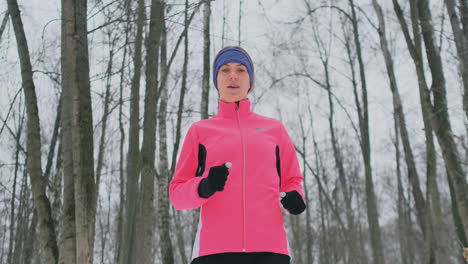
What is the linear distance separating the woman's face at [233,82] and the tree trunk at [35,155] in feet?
8.89

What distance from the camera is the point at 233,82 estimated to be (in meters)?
2.27

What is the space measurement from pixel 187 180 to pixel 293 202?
1.72 ft

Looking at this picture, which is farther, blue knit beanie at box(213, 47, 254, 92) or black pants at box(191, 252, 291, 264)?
blue knit beanie at box(213, 47, 254, 92)

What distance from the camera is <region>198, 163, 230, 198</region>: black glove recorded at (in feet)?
5.67

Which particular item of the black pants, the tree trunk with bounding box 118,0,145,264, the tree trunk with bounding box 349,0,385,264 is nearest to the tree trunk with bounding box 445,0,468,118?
the tree trunk with bounding box 118,0,145,264

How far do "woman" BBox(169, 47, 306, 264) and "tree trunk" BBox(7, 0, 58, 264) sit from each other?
262cm

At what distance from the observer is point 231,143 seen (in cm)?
202

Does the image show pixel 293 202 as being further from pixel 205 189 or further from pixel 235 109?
pixel 235 109

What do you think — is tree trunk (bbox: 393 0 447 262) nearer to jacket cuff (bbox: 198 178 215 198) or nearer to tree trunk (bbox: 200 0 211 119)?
jacket cuff (bbox: 198 178 215 198)

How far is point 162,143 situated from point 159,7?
674 centimetres

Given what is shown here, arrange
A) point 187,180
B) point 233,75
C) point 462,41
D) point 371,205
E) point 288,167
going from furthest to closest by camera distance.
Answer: point 371,205 < point 462,41 < point 233,75 < point 288,167 < point 187,180

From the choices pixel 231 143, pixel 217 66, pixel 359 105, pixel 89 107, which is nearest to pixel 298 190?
pixel 231 143

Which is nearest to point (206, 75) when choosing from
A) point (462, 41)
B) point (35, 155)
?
point (462, 41)

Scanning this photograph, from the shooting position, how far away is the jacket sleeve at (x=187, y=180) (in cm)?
186
